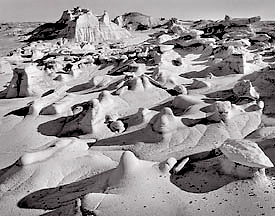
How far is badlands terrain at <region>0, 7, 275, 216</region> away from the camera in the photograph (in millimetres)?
9852

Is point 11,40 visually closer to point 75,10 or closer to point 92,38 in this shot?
point 75,10

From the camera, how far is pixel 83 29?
1673 inches

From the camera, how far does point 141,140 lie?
547 inches

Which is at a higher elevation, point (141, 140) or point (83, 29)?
point (83, 29)

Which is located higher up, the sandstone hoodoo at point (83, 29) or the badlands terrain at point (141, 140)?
the sandstone hoodoo at point (83, 29)

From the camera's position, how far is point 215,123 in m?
14.4

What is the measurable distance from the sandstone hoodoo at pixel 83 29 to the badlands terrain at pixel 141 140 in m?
16.7

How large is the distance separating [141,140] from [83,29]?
31.1 metres

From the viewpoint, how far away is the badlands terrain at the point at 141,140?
9.85 m

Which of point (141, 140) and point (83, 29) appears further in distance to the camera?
point (83, 29)

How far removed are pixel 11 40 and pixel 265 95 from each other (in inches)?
1609

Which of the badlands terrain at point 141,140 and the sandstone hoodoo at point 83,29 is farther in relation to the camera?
the sandstone hoodoo at point 83,29

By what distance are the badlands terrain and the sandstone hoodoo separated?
16716 millimetres

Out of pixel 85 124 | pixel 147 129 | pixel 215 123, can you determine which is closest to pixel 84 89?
pixel 85 124
